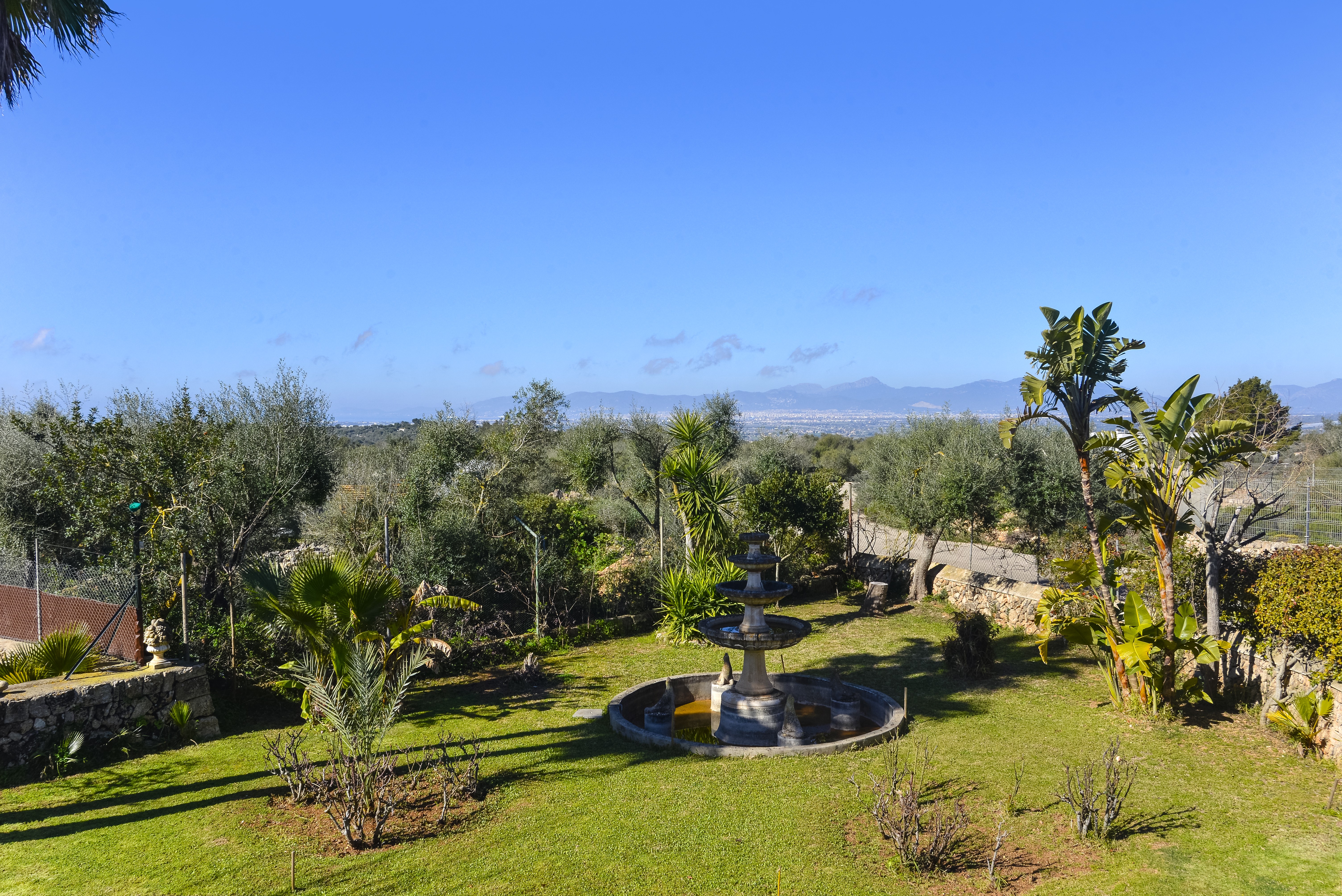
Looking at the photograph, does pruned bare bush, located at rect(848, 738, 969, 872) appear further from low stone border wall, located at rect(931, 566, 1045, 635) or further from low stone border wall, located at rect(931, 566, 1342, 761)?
low stone border wall, located at rect(931, 566, 1045, 635)

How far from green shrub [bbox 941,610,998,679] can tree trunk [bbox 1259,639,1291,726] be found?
12.4ft

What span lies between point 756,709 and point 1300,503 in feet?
41.4

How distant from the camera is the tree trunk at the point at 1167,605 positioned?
32.2 ft

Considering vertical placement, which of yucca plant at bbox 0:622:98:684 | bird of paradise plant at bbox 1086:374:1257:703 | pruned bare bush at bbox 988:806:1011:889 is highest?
bird of paradise plant at bbox 1086:374:1257:703

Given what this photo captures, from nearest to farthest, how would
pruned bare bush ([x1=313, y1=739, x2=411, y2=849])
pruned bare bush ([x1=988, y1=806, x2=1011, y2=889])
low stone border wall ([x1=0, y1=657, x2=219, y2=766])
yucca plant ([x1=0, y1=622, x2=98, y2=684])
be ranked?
pruned bare bush ([x1=988, y1=806, x2=1011, y2=889])
pruned bare bush ([x1=313, y1=739, x2=411, y2=849])
low stone border wall ([x1=0, y1=657, x2=219, y2=766])
yucca plant ([x1=0, y1=622, x2=98, y2=684])

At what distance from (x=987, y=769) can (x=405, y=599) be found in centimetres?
987

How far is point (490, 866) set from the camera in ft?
21.8

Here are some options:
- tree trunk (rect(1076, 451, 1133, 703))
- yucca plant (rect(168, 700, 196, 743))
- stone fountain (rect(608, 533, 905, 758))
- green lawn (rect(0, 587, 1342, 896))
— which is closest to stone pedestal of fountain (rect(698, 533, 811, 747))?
stone fountain (rect(608, 533, 905, 758))

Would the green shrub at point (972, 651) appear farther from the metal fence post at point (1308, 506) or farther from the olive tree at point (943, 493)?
the olive tree at point (943, 493)

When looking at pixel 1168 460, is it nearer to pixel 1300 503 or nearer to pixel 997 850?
pixel 997 850

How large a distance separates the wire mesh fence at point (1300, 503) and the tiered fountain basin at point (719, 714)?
6302mm

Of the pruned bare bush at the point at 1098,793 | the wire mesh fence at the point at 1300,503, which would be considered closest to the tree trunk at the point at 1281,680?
the pruned bare bush at the point at 1098,793

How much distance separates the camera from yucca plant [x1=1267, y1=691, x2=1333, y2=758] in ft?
28.3

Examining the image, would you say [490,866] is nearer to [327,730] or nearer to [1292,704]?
[327,730]
